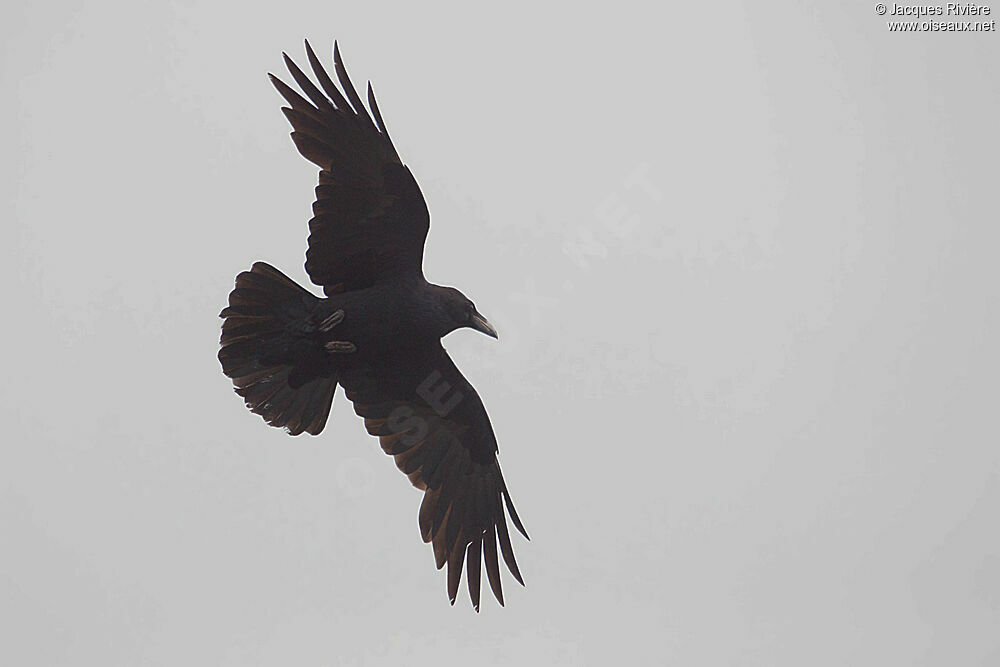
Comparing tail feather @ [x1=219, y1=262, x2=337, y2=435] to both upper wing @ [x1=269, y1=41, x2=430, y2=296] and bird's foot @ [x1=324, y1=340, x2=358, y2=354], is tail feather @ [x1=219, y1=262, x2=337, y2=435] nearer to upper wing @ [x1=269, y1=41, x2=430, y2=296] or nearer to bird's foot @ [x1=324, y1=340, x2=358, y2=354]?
bird's foot @ [x1=324, y1=340, x2=358, y2=354]

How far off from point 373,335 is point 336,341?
1.10 ft

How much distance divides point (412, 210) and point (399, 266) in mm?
565

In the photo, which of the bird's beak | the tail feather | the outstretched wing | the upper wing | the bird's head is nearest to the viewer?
the upper wing

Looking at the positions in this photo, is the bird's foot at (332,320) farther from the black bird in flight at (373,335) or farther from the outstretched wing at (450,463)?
the outstretched wing at (450,463)

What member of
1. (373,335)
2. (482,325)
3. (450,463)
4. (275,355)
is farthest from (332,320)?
(450,463)

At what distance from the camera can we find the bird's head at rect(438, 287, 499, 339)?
12.3m

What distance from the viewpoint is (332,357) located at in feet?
41.1

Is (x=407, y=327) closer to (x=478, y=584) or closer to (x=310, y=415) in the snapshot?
(x=310, y=415)

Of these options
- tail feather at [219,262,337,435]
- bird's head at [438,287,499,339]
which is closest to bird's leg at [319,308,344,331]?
tail feather at [219,262,337,435]

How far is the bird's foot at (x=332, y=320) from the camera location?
1193 centimetres

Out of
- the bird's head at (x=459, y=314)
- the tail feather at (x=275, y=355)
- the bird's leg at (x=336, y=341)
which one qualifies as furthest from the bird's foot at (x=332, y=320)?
the bird's head at (x=459, y=314)

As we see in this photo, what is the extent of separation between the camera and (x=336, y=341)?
1216 cm

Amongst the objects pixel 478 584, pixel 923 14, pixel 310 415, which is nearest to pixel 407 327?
pixel 310 415

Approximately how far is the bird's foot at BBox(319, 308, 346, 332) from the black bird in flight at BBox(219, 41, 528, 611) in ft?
0.04
